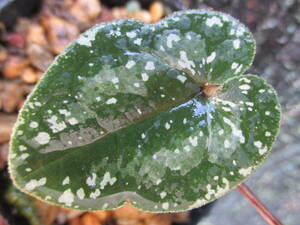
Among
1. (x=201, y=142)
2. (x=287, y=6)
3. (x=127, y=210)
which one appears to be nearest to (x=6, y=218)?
(x=127, y=210)

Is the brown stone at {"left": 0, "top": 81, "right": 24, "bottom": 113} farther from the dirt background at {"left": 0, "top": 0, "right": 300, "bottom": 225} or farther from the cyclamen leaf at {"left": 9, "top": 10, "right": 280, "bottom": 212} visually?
the cyclamen leaf at {"left": 9, "top": 10, "right": 280, "bottom": 212}

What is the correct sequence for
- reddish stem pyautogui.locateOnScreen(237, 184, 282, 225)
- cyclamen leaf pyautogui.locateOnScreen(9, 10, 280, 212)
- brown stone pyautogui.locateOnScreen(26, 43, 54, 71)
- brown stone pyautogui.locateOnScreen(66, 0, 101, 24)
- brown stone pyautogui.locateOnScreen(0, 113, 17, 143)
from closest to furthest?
cyclamen leaf pyautogui.locateOnScreen(9, 10, 280, 212), reddish stem pyautogui.locateOnScreen(237, 184, 282, 225), brown stone pyautogui.locateOnScreen(0, 113, 17, 143), brown stone pyautogui.locateOnScreen(26, 43, 54, 71), brown stone pyautogui.locateOnScreen(66, 0, 101, 24)

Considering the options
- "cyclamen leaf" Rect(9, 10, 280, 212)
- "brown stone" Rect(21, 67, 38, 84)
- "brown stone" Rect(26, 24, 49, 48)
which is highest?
"cyclamen leaf" Rect(9, 10, 280, 212)

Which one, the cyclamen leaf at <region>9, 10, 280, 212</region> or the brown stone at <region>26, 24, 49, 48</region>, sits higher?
the cyclamen leaf at <region>9, 10, 280, 212</region>

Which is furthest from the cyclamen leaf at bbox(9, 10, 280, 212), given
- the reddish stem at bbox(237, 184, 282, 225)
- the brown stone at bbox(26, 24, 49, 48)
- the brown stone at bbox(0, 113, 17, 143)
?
the brown stone at bbox(26, 24, 49, 48)

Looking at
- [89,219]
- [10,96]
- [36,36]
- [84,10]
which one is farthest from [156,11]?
[89,219]

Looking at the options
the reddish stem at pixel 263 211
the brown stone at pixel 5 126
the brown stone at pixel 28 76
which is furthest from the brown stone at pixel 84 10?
the reddish stem at pixel 263 211
